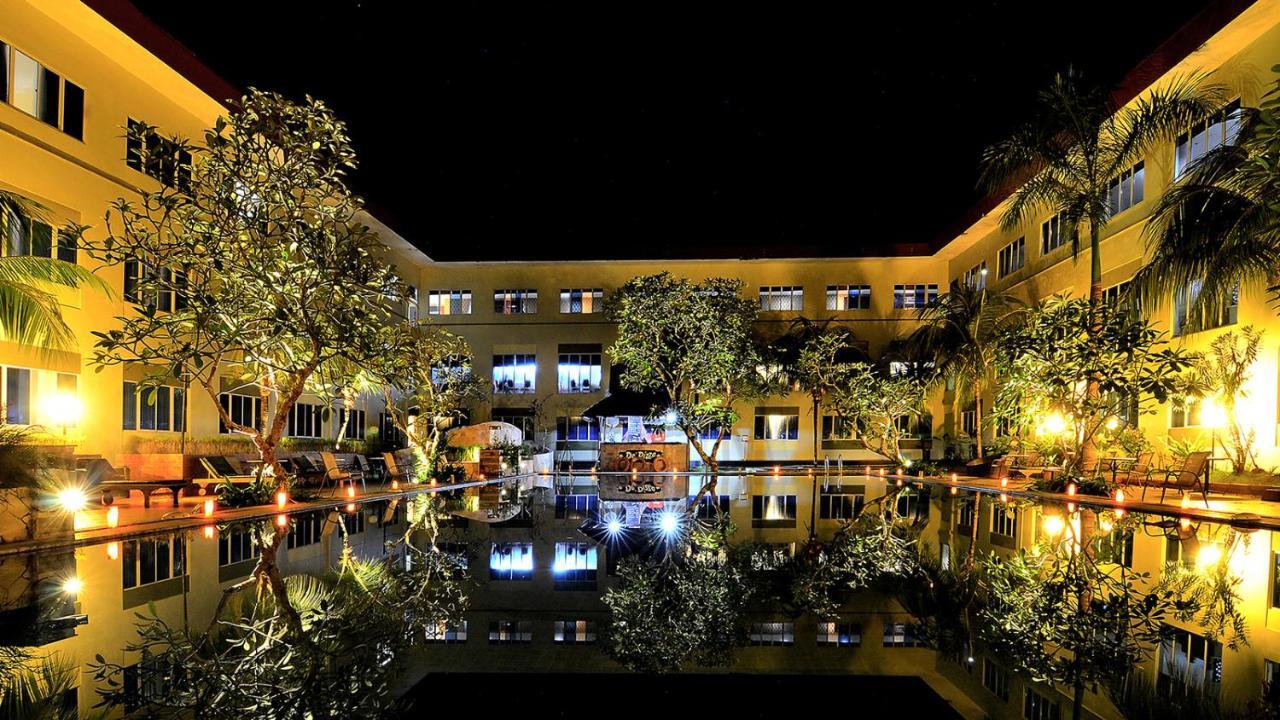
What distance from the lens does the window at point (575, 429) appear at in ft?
134

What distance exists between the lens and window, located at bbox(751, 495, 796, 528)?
13039mm

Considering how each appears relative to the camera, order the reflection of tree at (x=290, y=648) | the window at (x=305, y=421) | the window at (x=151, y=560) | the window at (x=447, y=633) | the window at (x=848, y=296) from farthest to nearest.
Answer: the window at (x=848, y=296)
the window at (x=305, y=421)
the window at (x=151, y=560)
the window at (x=447, y=633)
the reflection of tree at (x=290, y=648)

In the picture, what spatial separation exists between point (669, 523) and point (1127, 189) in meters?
20.4

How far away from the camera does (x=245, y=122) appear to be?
42.5 ft

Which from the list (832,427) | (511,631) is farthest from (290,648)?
(832,427)

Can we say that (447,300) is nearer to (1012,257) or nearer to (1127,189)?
(1012,257)

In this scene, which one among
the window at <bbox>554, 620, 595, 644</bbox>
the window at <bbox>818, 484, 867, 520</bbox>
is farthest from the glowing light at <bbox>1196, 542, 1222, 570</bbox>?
the window at <bbox>554, 620, 595, 644</bbox>

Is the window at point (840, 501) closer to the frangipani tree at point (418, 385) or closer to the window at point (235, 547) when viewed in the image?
the frangipani tree at point (418, 385)

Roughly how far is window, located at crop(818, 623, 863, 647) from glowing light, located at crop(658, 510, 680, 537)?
5.32 metres

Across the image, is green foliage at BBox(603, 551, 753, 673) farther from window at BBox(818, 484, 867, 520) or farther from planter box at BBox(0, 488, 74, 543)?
planter box at BBox(0, 488, 74, 543)

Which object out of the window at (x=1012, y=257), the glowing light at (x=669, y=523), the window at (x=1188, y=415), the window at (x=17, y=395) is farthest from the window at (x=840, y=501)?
the window at (x=17, y=395)

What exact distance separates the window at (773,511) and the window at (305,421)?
17.6 m

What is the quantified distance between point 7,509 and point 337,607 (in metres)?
6.37

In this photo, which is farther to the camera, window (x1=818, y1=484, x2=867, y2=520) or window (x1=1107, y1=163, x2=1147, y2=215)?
window (x1=1107, y1=163, x2=1147, y2=215)
